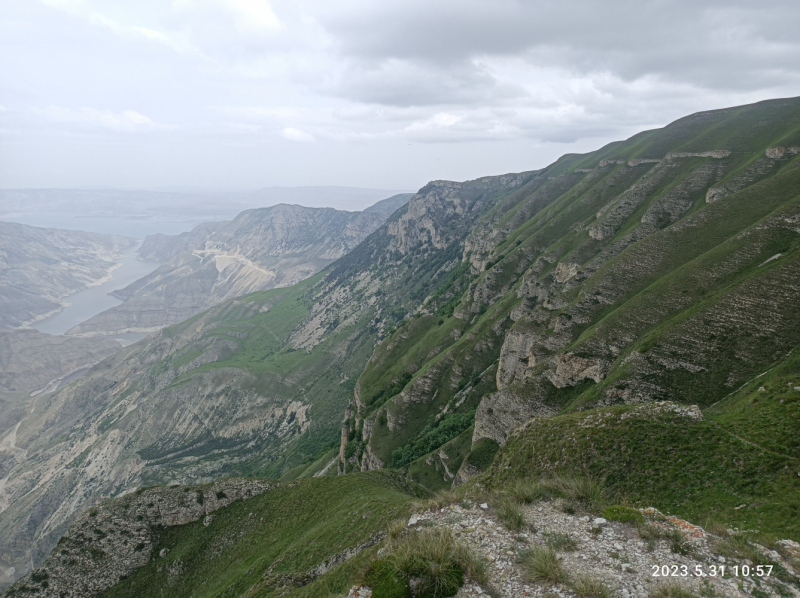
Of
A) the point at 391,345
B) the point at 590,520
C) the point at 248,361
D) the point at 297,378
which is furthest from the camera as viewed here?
the point at 248,361

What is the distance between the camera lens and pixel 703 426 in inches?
882

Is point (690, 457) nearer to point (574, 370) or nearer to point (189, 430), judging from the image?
point (574, 370)

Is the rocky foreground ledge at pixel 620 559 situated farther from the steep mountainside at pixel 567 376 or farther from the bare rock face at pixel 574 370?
the bare rock face at pixel 574 370

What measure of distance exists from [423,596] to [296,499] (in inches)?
1280

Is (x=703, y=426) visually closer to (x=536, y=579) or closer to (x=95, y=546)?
(x=536, y=579)

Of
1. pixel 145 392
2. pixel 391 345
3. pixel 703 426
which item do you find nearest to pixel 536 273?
pixel 391 345

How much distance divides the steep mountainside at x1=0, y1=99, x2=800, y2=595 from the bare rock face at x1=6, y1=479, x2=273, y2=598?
4.22 m

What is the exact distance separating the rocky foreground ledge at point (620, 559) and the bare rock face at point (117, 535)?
3471 centimetres

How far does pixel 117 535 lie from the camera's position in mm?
37438

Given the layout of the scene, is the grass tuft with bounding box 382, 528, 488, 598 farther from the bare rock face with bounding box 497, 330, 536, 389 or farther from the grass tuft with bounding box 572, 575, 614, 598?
the bare rock face with bounding box 497, 330, 536, 389

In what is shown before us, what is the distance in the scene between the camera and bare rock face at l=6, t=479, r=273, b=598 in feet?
114

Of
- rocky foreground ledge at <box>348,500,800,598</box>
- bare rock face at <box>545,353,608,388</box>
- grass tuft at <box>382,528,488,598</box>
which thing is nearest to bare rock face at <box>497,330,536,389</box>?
bare rock face at <box>545,353,608,388</box>

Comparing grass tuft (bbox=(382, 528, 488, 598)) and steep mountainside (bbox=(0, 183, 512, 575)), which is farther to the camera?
steep mountainside (bbox=(0, 183, 512, 575))

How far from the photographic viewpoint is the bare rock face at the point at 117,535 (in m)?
34.8
